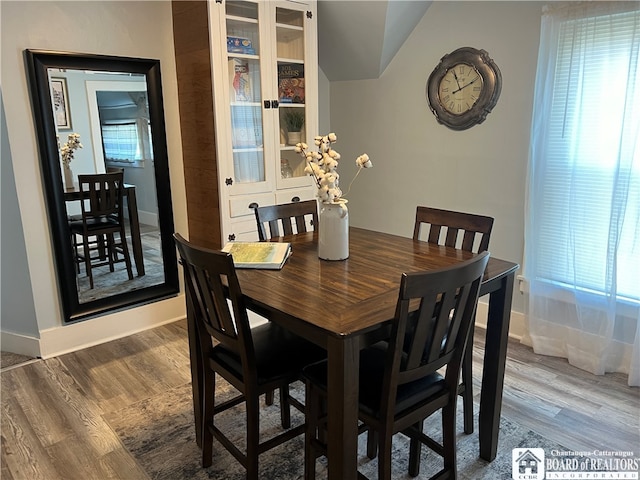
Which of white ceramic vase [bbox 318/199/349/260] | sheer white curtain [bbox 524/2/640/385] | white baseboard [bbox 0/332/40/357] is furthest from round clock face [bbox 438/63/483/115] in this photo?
white baseboard [bbox 0/332/40/357]

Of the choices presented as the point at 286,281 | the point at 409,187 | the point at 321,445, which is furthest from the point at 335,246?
the point at 409,187

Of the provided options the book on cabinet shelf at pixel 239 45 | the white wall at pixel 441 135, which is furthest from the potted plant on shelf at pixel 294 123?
the white wall at pixel 441 135

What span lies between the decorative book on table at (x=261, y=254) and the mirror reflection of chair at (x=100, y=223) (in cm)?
141

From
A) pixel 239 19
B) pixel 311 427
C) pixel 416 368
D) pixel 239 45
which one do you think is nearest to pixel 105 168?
pixel 239 45

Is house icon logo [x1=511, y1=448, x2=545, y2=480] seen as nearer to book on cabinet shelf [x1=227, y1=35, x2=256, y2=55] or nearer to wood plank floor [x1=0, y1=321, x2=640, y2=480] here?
wood plank floor [x1=0, y1=321, x2=640, y2=480]

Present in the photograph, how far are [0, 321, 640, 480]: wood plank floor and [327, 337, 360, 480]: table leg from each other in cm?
99

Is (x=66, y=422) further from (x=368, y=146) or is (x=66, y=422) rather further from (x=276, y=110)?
(x=368, y=146)

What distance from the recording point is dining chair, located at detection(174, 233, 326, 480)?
5.33 feet

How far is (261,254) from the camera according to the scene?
206 cm

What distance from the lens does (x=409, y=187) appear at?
3.73 m

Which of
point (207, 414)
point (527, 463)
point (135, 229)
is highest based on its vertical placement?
point (135, 229)

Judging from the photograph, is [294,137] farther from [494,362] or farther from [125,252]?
[494,362]

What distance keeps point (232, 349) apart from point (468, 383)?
1.07 metres

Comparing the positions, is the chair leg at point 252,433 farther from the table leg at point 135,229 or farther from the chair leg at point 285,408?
the table leg at point 135,229
